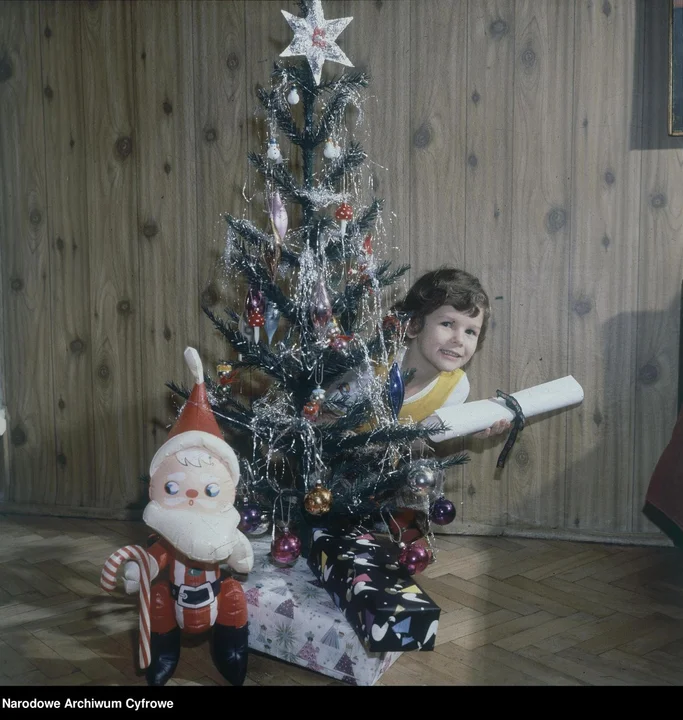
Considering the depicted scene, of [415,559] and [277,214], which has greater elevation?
[277,214]

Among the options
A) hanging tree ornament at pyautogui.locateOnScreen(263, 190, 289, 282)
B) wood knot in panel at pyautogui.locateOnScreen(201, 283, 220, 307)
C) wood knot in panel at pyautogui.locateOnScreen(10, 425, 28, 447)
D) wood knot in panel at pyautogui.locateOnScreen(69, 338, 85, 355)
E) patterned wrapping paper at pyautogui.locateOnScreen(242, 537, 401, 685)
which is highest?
hanging tree ornament at pyautogui.locateOnScreen(263, 190, 289, 282)

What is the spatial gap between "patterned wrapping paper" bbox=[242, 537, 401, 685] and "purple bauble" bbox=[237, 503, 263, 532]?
0.10m

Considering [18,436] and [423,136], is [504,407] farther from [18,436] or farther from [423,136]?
[18,436]

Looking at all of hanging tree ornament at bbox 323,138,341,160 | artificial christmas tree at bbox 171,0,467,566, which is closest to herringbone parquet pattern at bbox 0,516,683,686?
artificial christmas tree at bbox 171,0,467,566

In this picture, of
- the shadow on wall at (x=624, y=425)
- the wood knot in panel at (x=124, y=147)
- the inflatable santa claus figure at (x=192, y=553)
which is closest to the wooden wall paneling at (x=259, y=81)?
the wood knot in panel at (x=124, y=147)

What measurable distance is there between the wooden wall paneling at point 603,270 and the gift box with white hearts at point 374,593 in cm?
75

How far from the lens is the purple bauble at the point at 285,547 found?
174 cm

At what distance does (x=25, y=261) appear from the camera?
8.00ft

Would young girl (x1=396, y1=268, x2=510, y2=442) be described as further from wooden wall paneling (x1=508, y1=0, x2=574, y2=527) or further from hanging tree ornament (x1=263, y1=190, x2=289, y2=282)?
hanging tree ornament (x1=263, y1=190, x2=289, y2=282)

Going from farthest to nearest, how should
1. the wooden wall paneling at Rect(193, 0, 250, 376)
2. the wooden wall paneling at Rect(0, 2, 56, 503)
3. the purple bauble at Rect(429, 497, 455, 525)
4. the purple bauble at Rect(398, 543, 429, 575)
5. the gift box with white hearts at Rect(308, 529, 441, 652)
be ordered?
the wooden wall paneling at Rect(0, 2, 56, 503), the wooden wall paneling at Rect(193, 0, 250, 376), the purple bauble at Rect(429, 497, 455, 525), the purple bauble at Rect(398, 543, 429, 575), the gift box with white hearts at Rect(308, 529, 441, 652)

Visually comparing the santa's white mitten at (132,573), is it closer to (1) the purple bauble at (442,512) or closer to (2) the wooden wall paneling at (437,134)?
(1) the purple bauble at (442,512)

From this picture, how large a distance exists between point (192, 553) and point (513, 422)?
0.96 meters

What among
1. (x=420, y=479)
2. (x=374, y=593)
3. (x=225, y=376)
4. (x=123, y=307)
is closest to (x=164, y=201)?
(x=123, y=307)

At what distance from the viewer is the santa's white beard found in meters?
1.47
